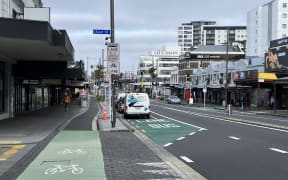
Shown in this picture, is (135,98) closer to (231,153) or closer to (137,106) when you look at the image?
(137,106)

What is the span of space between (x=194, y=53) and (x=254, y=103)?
68423 mm

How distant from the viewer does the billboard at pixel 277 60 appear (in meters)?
54.7

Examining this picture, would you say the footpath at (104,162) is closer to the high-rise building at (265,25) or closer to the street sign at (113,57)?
the street sign at (113,57)

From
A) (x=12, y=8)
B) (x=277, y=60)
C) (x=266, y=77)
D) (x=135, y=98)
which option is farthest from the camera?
(x=277, y=60)

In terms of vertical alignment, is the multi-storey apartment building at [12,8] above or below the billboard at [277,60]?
above

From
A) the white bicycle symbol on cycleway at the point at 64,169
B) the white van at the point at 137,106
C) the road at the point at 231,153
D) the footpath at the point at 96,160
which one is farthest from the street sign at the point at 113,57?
the white bicycle symbol on cycleway at the point at 64,169

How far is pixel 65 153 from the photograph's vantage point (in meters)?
13.4

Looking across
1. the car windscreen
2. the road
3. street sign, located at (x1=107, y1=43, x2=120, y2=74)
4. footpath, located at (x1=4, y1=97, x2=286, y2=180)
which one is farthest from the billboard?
footpath, located at (x1=4, y1=97, x2=286, y2=180)

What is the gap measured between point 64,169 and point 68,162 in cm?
104

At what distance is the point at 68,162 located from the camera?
11.8m

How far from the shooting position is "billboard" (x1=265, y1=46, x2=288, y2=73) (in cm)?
5471

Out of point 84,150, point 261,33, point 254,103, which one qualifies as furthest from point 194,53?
point 84,150

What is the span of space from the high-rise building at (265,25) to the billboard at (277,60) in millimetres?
63756

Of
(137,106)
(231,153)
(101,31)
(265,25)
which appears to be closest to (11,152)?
(231,153)
